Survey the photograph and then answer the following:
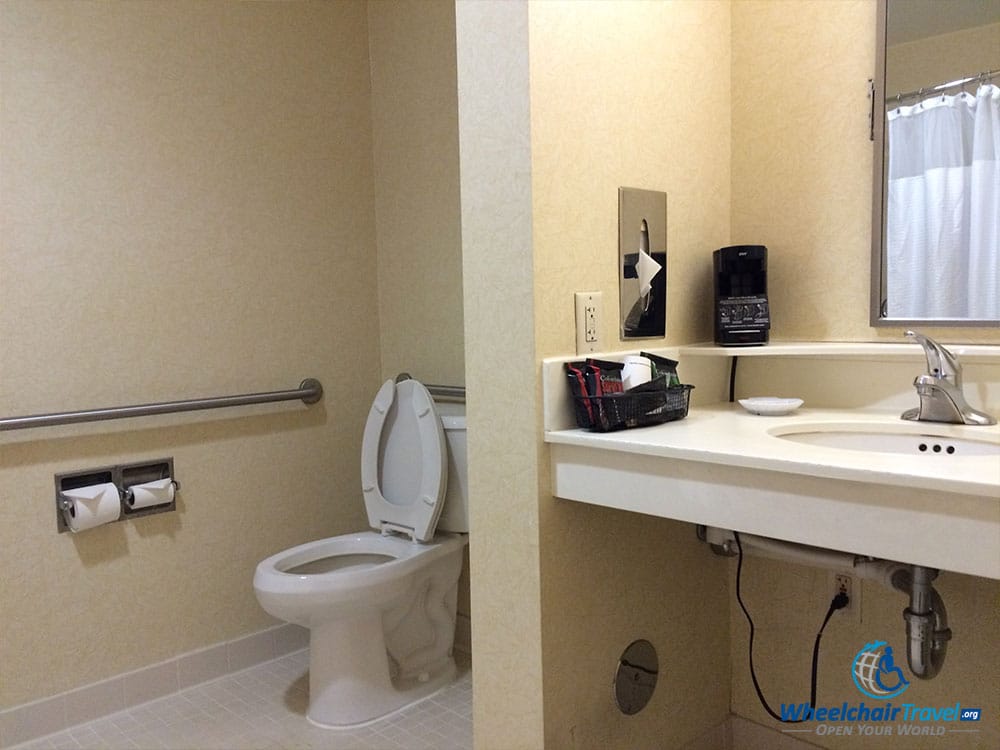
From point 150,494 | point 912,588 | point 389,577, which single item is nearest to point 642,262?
point 912,588

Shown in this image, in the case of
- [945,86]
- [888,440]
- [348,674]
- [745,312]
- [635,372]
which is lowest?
[348,674]

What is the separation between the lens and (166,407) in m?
2.16

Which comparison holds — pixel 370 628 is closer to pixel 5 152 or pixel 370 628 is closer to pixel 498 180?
pixel 498 180

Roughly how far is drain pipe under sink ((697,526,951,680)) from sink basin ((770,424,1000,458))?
0.20 meters

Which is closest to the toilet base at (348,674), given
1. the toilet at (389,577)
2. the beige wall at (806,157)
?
the toilet at (389,577)

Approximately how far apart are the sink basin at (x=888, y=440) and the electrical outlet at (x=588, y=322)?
13.9 inches

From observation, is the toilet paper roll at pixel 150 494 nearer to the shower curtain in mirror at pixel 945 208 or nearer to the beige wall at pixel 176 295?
the beige wall at pixel 176 295

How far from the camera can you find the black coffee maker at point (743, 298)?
160 cm

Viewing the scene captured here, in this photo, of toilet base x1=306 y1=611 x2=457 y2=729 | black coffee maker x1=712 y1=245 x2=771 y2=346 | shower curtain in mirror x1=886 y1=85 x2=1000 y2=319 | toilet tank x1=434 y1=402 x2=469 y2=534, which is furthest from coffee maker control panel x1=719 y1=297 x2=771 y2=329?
toilet base x1=306 y1=611 x2=457 y2=729

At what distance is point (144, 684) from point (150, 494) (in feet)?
1.80

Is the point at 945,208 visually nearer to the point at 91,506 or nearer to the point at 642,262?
the point at 642,262

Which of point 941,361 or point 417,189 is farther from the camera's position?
point 417,189

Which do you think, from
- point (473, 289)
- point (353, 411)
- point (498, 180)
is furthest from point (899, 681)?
point (353, 411)

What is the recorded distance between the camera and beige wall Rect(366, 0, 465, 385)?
7.84ft
